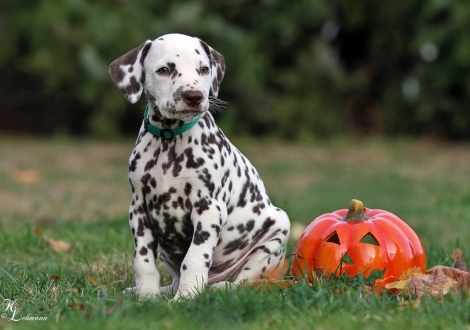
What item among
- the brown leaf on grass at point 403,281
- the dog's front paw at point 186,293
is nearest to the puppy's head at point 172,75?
the dog's front paw at point 186,293

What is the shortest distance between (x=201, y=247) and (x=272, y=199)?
3401mm

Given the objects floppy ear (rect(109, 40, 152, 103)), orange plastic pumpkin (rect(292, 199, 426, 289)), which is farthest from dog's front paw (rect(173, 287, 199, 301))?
floppy ear (rect(109, 40, 152, 103))

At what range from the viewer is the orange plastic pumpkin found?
14.6ft

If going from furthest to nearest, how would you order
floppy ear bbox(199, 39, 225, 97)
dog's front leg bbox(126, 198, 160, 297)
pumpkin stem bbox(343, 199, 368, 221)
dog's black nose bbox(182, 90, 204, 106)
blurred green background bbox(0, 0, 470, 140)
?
1. blurred green background bbox(0, 0, 470, 140)
2. pumpkin stem bbox(343, 199, 368, 221)
3. floppy ear bbox(199, 39, 225, 97)
4. dog's front leg bbox(126, 198, 160, 297)
5. dog's black nose bbox(182, 90, 204, 106)

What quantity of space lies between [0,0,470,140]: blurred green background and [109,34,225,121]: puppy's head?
8.96 m

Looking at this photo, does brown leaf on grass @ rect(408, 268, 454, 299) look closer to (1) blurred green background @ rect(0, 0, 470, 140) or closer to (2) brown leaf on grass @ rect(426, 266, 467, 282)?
(2) brown leaf on grass @ rect(426, 266, 467, 282)

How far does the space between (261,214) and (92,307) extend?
4.32ft

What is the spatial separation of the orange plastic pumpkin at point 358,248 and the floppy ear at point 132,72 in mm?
1387

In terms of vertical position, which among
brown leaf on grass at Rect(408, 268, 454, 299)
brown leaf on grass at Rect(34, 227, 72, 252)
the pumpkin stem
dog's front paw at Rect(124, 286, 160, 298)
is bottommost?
brown leaf on grass at Rect(34, 227, 72, 252)

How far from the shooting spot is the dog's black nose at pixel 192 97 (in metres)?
3.97

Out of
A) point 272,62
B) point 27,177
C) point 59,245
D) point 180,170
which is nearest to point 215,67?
point 180,170

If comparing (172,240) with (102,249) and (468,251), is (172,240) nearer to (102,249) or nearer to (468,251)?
(102,249)

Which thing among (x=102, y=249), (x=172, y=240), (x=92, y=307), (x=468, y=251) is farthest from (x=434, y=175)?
(x=92, y=307)

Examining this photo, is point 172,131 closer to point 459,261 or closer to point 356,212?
point 356,212
